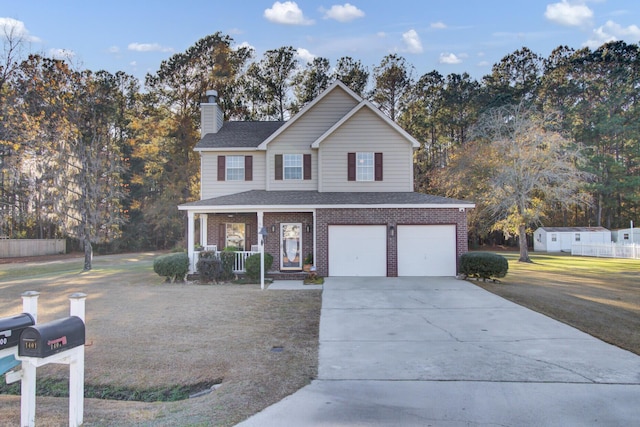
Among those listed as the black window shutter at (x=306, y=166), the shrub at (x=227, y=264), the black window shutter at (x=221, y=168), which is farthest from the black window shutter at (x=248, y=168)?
the shrub at (x=227, y=264)

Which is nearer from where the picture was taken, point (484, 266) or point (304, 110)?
point (484, 266)

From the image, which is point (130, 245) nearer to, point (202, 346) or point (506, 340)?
point (202, 346)

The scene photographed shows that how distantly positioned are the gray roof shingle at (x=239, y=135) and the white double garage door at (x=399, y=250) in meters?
6.47

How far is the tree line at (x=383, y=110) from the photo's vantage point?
26281 mm

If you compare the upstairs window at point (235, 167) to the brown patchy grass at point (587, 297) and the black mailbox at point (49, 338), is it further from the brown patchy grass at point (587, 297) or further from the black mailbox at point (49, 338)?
the black mailbox at point (49, 338)

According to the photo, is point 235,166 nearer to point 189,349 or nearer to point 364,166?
point 364,166

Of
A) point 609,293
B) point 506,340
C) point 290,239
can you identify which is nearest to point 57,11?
point 290,239

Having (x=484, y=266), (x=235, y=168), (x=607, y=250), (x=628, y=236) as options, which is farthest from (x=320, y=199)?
(x=628, y=236)

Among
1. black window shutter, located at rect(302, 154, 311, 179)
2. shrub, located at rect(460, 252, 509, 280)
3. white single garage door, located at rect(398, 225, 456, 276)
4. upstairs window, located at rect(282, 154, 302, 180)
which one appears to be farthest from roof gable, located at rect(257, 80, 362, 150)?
shrub, located at rect(460, 252, 509, 280)

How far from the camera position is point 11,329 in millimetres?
3947

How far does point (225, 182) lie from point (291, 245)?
15.5ft

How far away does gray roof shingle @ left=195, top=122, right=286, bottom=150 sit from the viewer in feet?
63.3

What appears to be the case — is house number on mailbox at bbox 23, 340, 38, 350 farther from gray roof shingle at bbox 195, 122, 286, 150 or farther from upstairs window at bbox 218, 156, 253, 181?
gray roof shingle at bbox 195, 122, 286, 150

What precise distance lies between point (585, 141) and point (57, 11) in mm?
44010
